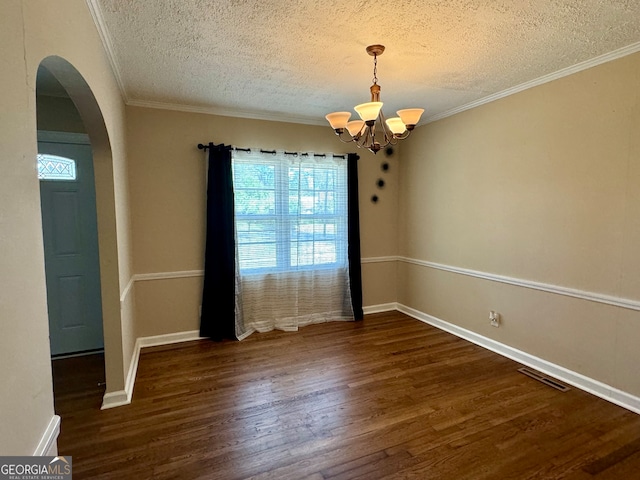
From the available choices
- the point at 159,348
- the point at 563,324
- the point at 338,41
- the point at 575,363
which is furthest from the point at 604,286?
the point at 159,348

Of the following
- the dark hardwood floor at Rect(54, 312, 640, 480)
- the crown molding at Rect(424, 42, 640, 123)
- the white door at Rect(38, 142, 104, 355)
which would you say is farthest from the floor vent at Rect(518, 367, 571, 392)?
the white door at Rect(38, 142, 104, 355)

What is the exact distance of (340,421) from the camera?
2.32 metres

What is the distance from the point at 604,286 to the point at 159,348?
405cm

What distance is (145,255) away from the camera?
3.57 m

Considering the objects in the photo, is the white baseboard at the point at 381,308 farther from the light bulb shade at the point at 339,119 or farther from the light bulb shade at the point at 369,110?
the light bulb shade at the point at 369,110

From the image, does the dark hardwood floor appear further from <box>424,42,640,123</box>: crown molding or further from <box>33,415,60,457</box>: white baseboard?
<box>424,42,640,123</box>: crown molding

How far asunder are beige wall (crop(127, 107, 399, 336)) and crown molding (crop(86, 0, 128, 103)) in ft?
2.20

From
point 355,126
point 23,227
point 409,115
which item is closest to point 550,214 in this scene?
point 409,115

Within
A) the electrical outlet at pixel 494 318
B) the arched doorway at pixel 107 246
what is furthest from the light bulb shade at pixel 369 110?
the electrical outlet at pixel 494 318

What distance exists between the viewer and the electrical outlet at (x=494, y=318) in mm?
3412

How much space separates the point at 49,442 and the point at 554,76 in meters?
3.87

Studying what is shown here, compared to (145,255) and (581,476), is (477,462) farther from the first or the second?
(145,255)

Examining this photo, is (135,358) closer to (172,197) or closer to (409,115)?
(172,197)

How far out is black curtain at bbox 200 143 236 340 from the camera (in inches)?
146
